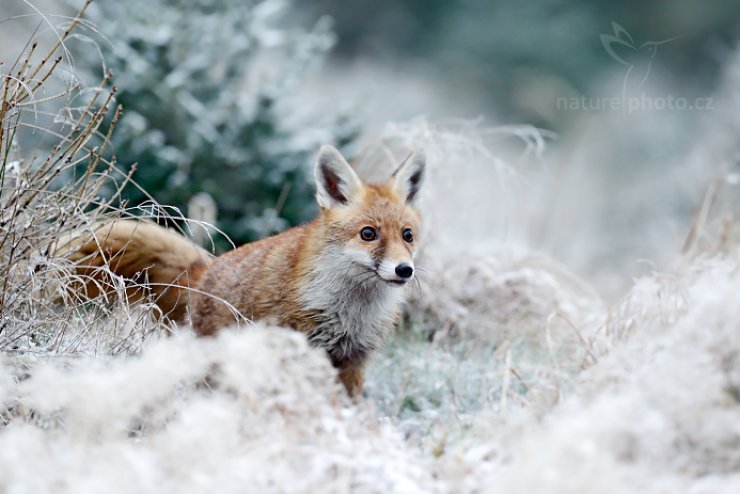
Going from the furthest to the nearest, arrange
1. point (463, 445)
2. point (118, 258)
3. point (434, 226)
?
point (434, 226) < point (118, 258) < point (463, 445)

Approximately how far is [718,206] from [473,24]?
1383 centimetres

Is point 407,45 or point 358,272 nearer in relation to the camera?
point 358,272

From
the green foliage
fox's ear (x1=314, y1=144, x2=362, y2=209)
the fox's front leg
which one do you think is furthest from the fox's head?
the green foliage

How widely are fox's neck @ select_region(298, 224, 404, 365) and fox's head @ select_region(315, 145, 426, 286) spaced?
5 cm

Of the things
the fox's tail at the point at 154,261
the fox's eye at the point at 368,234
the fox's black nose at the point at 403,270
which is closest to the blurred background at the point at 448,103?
the fox's tail at the point at 154,261

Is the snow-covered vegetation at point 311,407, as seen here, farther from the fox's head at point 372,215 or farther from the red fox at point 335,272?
the fox's head at point 372,215

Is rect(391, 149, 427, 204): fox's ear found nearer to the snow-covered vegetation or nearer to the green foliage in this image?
the snow-covered vegetation

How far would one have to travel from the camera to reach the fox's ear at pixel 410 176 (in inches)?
190

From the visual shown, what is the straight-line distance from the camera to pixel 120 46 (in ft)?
26.3

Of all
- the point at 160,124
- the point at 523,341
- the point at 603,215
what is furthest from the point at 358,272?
the point at 603,215

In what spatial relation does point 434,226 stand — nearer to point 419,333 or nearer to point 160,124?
point 419,333

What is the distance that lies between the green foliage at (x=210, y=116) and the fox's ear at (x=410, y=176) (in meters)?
3.10

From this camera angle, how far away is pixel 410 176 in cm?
490

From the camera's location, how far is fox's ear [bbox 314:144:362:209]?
15.2 feet
